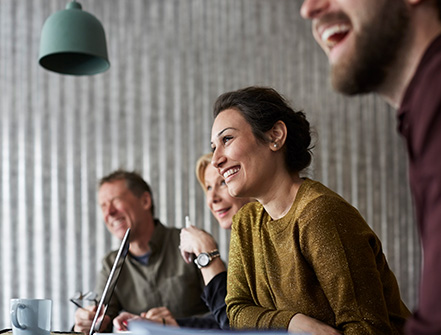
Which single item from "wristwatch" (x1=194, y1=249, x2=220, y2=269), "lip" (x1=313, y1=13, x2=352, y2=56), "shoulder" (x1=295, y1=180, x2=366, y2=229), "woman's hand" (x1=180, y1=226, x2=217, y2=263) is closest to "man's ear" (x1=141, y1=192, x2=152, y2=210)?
"woman's hand" (x1=180, y1=226, x2=217, y2=263)

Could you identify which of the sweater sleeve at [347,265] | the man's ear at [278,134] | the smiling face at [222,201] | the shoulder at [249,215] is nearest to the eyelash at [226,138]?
the man's ear at [278,134]

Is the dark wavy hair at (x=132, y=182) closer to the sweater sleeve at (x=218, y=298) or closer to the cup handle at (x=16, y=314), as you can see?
the sweater sleeve at (x=218, y=298)

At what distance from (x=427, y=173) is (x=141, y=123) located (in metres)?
3.52

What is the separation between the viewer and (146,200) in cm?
328

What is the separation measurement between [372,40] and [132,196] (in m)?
2.48

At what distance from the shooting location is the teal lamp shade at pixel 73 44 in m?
2.54

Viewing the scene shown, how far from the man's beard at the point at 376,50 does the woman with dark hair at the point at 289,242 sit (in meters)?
0.63

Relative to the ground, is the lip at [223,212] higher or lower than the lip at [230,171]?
lower

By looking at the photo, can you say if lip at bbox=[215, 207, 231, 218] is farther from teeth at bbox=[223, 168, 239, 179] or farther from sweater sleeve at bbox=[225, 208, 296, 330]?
teeth at bbox=[223, 168, 239, 179]

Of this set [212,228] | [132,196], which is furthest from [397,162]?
[132,196]

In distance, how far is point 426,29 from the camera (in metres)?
0.87

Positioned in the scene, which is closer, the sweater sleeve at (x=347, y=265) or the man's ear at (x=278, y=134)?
the sweater sleeve at (x=347, y=265)

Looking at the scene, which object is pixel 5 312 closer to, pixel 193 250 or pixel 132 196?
pixel 132 196

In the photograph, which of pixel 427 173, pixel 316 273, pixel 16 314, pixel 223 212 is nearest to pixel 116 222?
pixel 223 212
